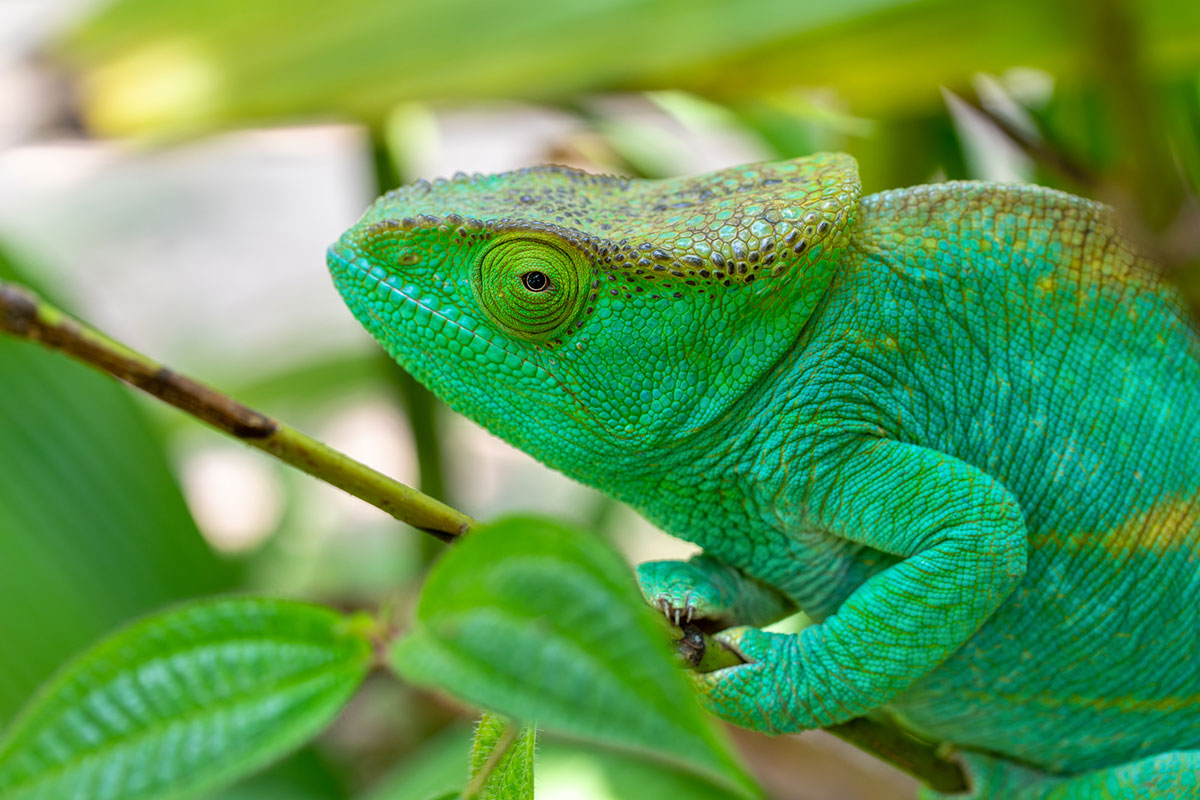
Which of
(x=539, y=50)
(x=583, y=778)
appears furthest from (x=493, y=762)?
(x=539, y=50)

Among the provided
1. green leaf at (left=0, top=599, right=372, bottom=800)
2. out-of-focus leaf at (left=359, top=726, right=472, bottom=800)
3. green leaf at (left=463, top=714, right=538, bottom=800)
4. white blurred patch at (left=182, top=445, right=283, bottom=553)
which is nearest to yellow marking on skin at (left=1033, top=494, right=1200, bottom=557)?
green leaf at (left=463, top=714, right=538, bottom=800)

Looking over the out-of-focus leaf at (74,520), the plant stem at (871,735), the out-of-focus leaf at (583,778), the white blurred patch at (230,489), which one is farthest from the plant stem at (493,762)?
the white blurred patch at (230,489)

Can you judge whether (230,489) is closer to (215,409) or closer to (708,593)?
(708,593)

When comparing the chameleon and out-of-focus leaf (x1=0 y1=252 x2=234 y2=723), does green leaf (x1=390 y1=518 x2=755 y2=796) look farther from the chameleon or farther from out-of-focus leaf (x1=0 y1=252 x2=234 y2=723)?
out-of-focus leaf (x1=0 y1=252 x2=234 y2=723)

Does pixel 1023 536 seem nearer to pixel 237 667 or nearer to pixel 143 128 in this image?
pixel 237 667

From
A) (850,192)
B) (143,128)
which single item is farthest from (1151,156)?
(143,128)

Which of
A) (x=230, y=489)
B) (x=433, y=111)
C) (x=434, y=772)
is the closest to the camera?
(x=434, y=772)

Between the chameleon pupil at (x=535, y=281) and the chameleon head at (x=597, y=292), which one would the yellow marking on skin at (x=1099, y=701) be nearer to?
the chameleon head at (x=597, y=292)
